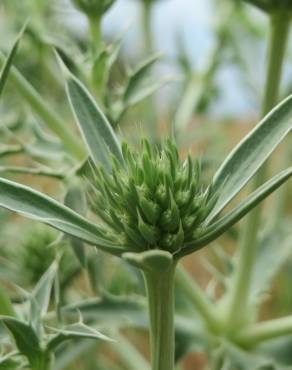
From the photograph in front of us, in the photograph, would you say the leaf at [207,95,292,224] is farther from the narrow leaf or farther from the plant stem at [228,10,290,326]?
the plant stem at [228,10,290,326]

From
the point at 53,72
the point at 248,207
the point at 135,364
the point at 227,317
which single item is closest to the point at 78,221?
the point at 248,207

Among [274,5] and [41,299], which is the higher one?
[274,5]

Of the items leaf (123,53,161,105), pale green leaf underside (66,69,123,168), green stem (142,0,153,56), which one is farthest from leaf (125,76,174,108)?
green stem (142,0,153,56)

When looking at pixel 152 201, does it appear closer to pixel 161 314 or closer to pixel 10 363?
pixel 161 314

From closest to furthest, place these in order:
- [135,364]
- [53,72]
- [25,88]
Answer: [25,88] → [135,364] → [53,72]

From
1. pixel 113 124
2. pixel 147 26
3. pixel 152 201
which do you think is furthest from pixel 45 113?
pixel 147 26

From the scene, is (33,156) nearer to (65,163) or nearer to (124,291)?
(65,163)
